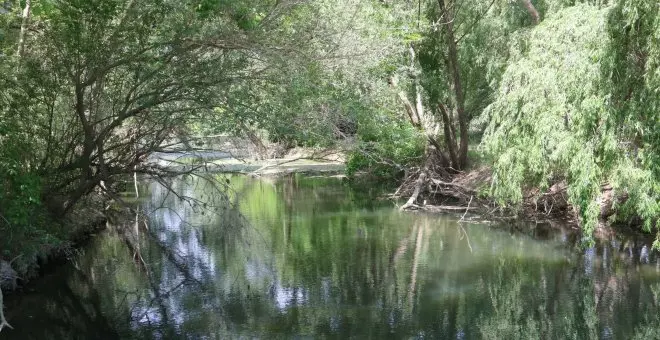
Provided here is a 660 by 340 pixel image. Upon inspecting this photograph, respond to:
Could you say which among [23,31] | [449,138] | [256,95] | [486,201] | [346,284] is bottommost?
[346,284]

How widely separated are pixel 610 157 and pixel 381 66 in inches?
258

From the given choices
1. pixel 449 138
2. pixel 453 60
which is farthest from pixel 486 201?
pixel 453 60

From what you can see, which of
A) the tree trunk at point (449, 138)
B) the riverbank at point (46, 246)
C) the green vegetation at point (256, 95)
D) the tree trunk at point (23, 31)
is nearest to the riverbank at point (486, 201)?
the green vegetation at point (256, 95)

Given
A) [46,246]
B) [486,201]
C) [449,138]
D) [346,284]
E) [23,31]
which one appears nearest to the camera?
[23,31]

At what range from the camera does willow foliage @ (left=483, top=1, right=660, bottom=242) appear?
880 centimetres

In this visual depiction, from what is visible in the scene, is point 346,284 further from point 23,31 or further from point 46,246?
point 23,31

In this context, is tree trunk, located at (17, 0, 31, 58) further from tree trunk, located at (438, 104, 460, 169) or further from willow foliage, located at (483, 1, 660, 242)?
Answer: tree trunk, located at (438, 104, 460, 169)

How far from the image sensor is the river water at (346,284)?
8.02 metres

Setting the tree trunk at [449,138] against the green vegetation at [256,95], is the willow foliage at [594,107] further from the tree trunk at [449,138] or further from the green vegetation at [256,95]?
the tree trunk at [449,138]

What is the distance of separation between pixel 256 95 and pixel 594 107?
520 centimetres

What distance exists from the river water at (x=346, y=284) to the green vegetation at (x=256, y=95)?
897mm

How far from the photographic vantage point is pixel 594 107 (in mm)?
9219

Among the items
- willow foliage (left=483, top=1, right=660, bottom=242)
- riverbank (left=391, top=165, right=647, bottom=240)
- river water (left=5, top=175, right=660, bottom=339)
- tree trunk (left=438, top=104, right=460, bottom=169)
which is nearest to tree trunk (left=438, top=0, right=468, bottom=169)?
tree trunk (left=438, top=104, right=460, bottom=169)

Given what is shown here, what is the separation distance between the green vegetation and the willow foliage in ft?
0.08
